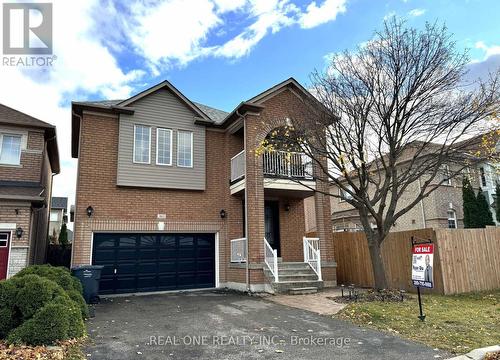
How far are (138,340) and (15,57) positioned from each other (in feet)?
33.5

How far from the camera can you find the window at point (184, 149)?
14.4 metres

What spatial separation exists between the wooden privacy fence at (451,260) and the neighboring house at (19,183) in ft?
40.0

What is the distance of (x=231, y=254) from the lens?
14164 mm

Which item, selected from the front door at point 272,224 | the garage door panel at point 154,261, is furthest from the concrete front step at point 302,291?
the garage door panel at point 154,261

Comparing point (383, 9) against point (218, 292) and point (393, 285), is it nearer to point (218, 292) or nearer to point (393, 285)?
point (393, 285)

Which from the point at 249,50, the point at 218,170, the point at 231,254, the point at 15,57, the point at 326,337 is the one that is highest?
the point at 249,50

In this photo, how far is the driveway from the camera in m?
5.36

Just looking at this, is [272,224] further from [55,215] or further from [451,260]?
[55,215]

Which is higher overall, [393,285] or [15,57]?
[15,57]

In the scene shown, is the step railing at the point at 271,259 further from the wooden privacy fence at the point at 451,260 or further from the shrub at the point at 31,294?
the shrub at the point at 31,294

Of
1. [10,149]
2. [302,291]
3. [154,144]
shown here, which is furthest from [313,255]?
[10,149]

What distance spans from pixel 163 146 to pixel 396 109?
8.68m

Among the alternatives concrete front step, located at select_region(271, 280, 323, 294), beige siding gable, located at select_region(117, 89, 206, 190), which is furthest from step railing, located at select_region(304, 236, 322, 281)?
beige siding gable, located at select_region(117, 89, 206, 190)

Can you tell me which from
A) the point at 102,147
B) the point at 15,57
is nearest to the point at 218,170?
the point at 102,147
